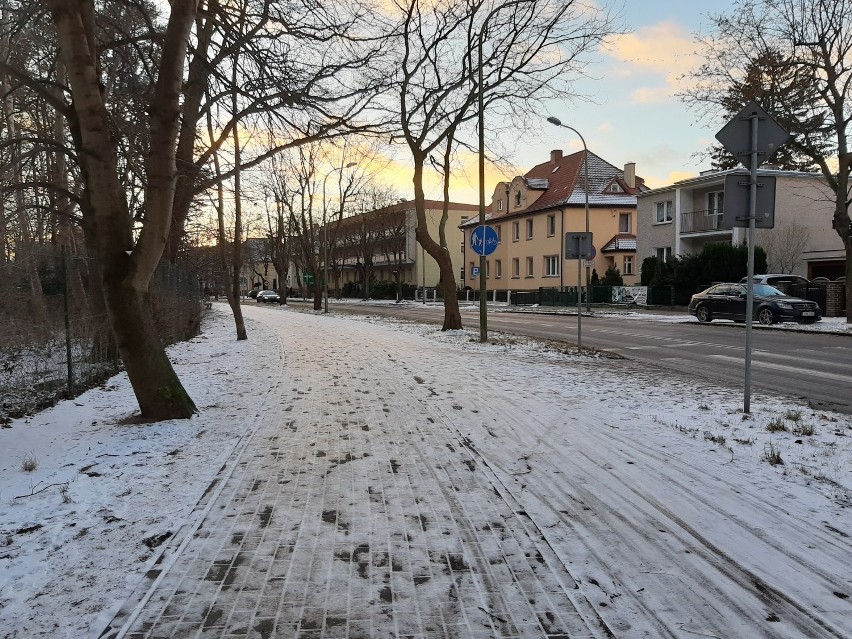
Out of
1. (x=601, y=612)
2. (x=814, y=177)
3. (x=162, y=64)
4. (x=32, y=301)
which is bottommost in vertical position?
(x=601, y=612)

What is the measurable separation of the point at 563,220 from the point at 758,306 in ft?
78.9

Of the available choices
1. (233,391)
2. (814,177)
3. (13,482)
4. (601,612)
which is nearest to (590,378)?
(233,391)

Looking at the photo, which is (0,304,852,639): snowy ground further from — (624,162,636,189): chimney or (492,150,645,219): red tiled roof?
(624,162,636,189): chimney

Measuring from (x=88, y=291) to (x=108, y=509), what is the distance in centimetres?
641

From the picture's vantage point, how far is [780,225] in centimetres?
3362

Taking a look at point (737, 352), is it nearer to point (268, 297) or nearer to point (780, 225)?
point (780, 225)

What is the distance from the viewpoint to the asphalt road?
9.41 meters

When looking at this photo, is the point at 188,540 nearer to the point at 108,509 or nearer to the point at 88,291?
the point at 108,509

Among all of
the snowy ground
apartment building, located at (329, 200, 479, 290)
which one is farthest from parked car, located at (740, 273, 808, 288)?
apartment building, located at (329, 200, 479, 290)

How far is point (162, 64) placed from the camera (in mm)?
6504

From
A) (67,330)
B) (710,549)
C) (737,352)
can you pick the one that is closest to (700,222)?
(737,352)

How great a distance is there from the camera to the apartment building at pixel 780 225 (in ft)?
108

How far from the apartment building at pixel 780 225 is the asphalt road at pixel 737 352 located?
14.1 metres

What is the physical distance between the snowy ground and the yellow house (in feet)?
120
